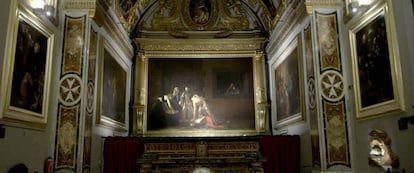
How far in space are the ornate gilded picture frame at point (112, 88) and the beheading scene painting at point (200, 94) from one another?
100 cm

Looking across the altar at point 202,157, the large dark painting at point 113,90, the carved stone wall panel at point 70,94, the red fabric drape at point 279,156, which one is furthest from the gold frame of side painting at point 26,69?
the red fabric drape at point 279,156

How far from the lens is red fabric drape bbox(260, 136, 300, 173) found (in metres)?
9.78

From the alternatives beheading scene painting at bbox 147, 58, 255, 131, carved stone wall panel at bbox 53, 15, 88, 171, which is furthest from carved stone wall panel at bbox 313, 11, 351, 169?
beheading scene painting at bbox 147, 58, 255, 131

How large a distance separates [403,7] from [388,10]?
0.25 m

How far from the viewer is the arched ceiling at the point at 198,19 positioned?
1438cm

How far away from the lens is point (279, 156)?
9.84 metres

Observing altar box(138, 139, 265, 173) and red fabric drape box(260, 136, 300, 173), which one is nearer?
altar box(138, 139, 265, 173)

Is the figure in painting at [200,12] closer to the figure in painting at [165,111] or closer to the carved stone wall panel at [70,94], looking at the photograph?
the figure in painting at [165,111]

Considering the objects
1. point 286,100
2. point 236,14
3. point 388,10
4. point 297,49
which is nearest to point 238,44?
point 236,14

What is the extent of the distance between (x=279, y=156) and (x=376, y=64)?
12.7 ft

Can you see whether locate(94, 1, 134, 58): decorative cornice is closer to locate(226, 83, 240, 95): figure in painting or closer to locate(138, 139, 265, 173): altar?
locate(138, 139, 265, 173): altar

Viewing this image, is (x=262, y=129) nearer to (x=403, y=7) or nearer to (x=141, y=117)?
(x=141, y=117)

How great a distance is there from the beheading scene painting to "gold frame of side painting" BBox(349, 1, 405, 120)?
20.9 feet

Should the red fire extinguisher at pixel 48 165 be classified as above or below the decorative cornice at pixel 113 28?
below
